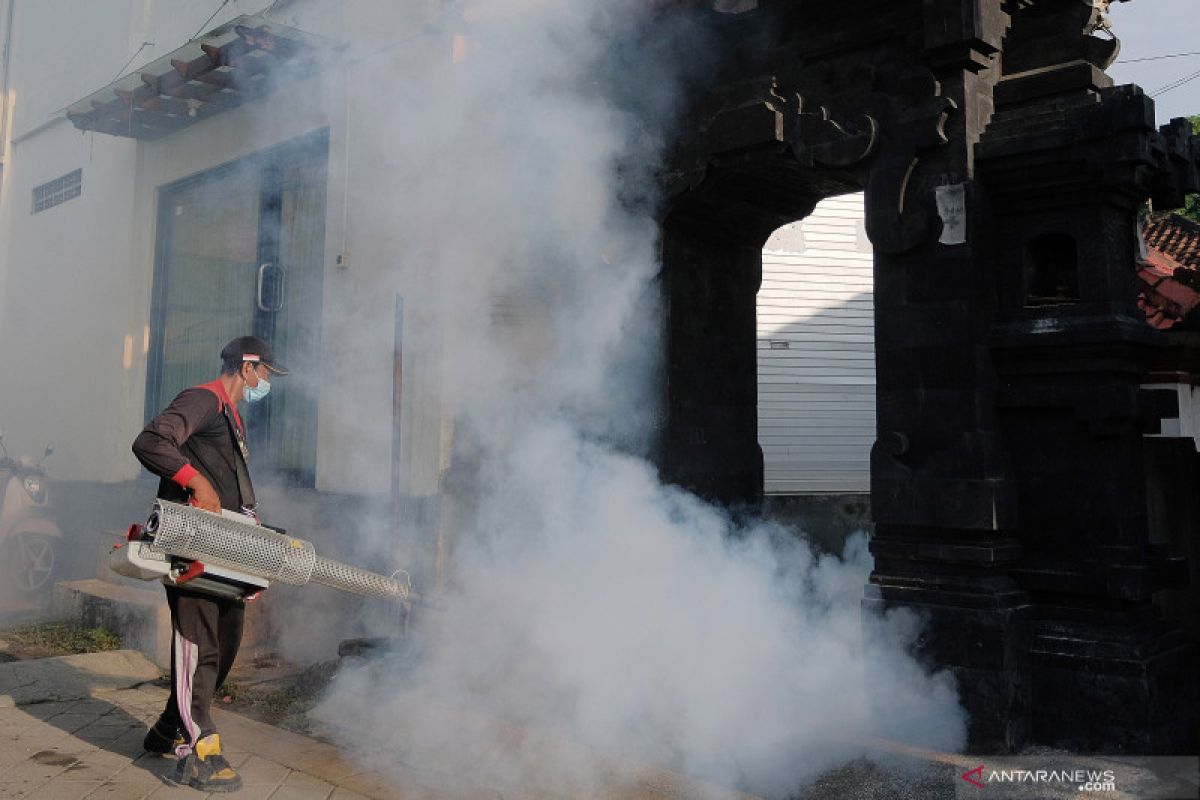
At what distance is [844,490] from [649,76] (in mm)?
4838

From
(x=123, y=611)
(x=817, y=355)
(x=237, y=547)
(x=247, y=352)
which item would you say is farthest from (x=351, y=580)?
(x=817, y=355)

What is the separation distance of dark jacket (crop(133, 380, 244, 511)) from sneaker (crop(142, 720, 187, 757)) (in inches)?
41.4

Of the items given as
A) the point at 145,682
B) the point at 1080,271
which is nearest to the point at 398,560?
the point at 145,682

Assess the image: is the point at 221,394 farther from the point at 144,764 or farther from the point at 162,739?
the point at 144,764

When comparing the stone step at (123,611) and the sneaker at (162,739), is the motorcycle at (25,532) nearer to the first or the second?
the stone step at (123,611)

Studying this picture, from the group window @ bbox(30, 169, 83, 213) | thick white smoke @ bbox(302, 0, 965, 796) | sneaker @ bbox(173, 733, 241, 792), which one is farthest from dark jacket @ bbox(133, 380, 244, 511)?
window @ bbox(30, 169, 83, 213)

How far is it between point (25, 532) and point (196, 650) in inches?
268

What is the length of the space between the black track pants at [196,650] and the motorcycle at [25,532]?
655cm

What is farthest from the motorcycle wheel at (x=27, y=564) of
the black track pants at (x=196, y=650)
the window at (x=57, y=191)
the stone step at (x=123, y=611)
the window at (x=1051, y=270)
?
the window at (x=1051, y=270)

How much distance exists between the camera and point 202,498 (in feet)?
12.9

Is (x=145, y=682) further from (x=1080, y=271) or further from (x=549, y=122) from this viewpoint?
(x=1080, y=271)

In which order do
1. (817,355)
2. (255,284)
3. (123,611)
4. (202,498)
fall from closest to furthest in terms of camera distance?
(202,498) → (123,611) → (255,284) → (817,355)

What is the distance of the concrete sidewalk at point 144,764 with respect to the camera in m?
3.90

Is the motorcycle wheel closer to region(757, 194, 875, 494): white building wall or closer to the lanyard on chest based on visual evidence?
the lanyard on chest
